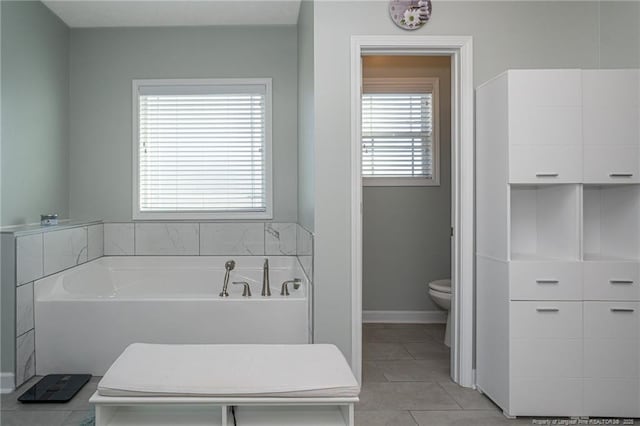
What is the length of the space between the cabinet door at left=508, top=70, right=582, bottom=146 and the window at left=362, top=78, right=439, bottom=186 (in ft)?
6.75

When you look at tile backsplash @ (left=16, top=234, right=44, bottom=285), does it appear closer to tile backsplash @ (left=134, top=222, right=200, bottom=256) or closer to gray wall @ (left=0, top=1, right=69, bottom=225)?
gray wall @ (left=0, top=1, right=69, bottom=225)

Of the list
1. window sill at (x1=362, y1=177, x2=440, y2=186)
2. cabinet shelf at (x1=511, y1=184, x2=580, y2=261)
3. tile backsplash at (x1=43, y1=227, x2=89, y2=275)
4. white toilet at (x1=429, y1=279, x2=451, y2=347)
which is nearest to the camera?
cabinet shelf at (x1=511, y1=184, x2=580, y2=261)

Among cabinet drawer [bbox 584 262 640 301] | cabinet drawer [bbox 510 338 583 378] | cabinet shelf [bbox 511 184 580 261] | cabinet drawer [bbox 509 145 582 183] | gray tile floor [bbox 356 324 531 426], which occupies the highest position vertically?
cabinet drawer [bbox 509 145 582 183]

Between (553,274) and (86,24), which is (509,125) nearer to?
(553,274)

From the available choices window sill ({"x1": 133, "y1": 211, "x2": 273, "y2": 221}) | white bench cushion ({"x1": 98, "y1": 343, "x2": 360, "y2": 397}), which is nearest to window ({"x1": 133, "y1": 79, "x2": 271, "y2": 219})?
window sill ({"x1": 133, "y1": 211, "x2": 273, "y2": 221})

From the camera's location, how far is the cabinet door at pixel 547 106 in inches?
98.7

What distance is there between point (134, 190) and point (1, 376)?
6.16 ft

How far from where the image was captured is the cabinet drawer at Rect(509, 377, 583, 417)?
96.9 inches

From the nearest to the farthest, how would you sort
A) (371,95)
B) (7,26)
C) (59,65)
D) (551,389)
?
1. (551,389)
2. (7,26)
3. (59,65)
4. (371,95)

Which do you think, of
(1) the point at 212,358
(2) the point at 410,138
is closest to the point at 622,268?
(1) the point at 212,358

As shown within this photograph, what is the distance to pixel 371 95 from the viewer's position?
4.59 m

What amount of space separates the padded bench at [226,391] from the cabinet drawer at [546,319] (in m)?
1.08

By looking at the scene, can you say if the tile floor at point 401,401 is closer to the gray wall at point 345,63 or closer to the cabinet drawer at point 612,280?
the gray wall at point 345,63

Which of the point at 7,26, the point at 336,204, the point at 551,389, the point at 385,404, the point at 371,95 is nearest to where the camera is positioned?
the point at 551,389
